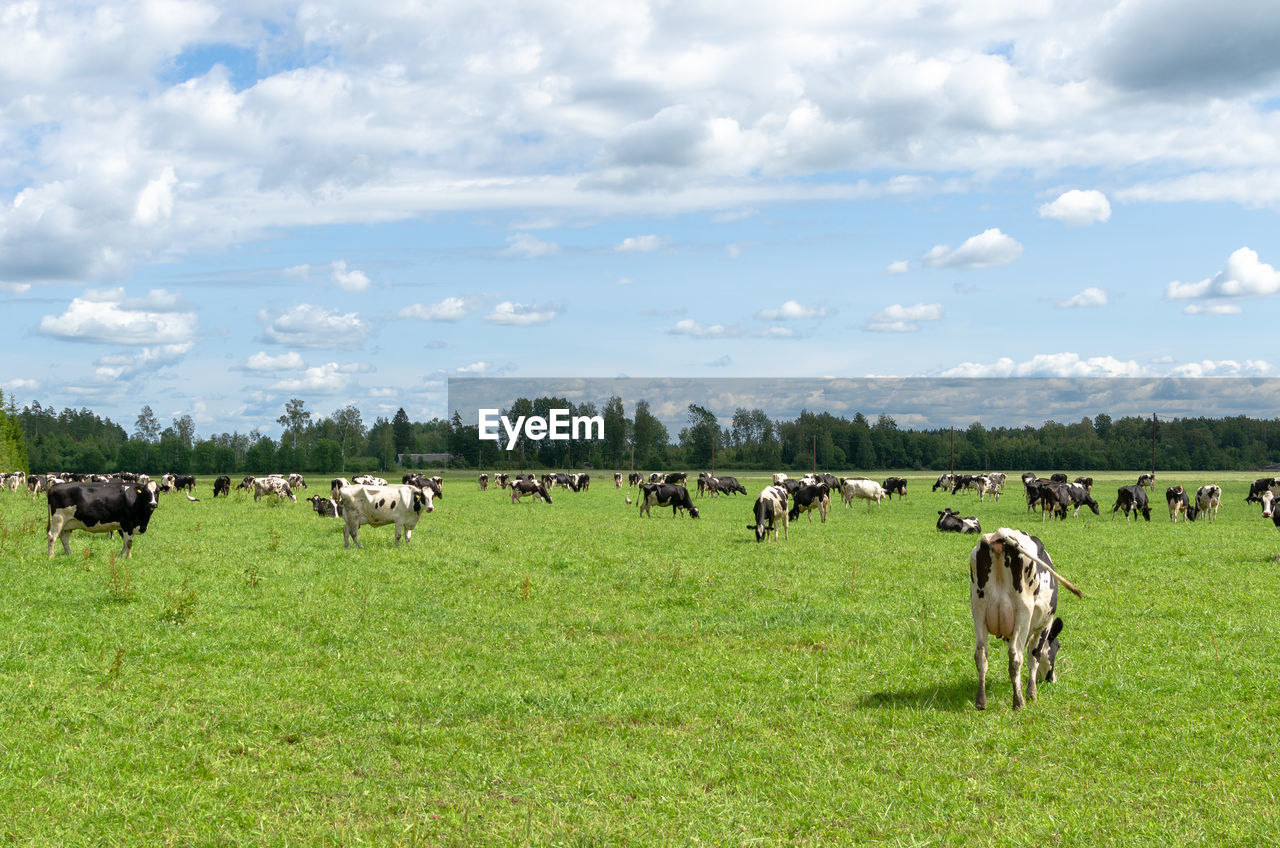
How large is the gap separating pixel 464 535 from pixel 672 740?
2003 centimetres

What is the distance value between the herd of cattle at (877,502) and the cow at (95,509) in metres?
0.02

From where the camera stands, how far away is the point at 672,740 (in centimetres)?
922

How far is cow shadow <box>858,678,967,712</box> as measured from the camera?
10.2 m

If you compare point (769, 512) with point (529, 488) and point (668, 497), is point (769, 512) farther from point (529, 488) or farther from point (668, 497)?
point (529, 488)

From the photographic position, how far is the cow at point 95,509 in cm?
2152

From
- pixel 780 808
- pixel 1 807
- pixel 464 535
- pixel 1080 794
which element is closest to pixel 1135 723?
pixel 1080 794

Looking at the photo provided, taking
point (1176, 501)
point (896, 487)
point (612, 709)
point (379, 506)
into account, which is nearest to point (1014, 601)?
point (612, 709)

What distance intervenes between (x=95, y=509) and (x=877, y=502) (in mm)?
40281

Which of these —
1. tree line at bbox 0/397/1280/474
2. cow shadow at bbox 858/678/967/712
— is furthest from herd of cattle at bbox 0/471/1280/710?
tree line at bbox 0/397/1280/474

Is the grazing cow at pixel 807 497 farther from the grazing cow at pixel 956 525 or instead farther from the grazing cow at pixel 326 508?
the grazing cow at pixel 326 508

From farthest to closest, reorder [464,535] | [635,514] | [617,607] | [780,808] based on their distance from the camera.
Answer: [635,514]
[464,535]
[617,607]
[780,808]

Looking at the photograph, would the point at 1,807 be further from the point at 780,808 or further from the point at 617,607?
the point at 617,607

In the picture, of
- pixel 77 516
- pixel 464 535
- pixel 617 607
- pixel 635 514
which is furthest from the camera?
pixel 635 514

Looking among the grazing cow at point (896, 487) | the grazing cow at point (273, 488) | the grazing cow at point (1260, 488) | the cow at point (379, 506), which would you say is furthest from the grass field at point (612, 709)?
the grazing cow at point (896, 487)
